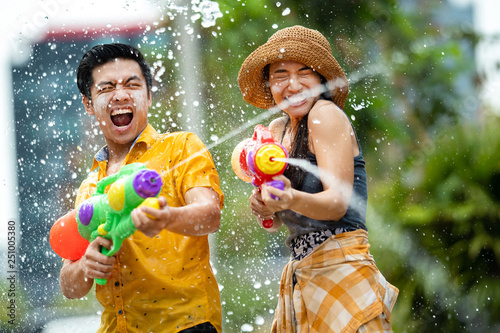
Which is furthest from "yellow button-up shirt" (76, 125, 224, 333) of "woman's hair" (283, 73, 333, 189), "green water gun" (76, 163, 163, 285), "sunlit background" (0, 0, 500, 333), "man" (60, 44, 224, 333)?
"sunlit background" (0, 0, 500, 333)

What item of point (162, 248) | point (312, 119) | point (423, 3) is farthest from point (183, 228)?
point (423, 3)

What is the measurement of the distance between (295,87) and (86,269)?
2.62 ft

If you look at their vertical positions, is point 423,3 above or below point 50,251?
above

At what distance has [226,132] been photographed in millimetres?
2934

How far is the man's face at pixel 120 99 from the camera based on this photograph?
197cm

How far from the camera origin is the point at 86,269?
1711mm

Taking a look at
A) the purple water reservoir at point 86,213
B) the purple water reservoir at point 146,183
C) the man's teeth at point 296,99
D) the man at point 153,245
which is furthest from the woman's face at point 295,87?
the purple water reservoir at point 86,213

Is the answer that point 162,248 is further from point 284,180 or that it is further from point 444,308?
point 444,308

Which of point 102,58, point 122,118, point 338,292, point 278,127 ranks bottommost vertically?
point 338,292

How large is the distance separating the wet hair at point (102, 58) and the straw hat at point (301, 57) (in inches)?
13.6

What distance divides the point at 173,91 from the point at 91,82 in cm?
99

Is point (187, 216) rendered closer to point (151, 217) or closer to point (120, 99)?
point (151, 217)

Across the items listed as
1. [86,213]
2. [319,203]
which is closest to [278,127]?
[319,203]

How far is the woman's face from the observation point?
73.2 inches
